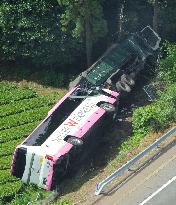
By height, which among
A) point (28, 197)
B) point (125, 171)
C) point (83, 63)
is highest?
point (83, 63)

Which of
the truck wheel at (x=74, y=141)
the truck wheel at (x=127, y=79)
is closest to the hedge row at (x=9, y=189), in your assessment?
the truck wheel at (x=74, y=141)

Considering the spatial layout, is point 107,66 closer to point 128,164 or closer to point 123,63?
point 123,63

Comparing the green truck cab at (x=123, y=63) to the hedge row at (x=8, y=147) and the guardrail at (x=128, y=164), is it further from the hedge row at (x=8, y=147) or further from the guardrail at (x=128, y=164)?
the guardrail at (x=128, y=164)

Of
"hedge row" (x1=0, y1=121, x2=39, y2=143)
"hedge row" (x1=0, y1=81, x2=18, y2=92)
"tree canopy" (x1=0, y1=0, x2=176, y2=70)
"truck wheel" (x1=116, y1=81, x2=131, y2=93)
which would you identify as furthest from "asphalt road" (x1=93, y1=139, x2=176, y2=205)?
"hedge row" (x1=0, y1=81, x2=18, y2=92)

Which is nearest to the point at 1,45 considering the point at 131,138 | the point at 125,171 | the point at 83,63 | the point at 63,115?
the point at 83,63

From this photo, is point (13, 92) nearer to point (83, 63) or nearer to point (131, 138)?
point (83, 63)

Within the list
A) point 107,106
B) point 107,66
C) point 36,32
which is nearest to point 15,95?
point 36,32
